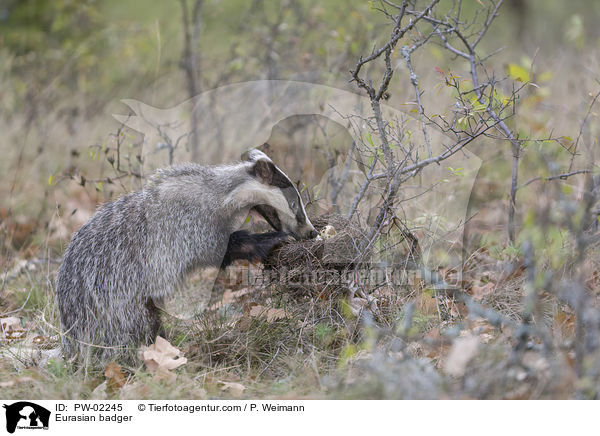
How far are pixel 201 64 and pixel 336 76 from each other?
2.68 metres

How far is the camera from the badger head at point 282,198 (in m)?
4.10

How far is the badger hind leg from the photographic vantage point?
13.6 feet

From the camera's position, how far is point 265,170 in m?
4.13

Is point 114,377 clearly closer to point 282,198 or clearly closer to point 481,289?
point 282,198

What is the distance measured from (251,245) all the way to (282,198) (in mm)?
409

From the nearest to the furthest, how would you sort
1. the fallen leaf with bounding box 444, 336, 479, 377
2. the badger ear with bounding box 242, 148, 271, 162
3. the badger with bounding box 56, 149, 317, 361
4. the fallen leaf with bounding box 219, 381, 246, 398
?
the fallen leaf with bounding box 444, 336, 479, 377 < the fallen leaf with bounding box 219, 381, 246, 398 < the badger with bounding box 56, 149, 317, 361 < the badger ear with bounding box 242, 148, 271, 162

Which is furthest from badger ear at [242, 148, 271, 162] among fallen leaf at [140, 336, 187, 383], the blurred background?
fallen leaf at [140, 336, 187, 383]

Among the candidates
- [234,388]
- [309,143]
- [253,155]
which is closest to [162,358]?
→ [234,388]

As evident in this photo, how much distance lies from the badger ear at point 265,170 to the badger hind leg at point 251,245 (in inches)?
15.4

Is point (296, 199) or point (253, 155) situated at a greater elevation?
point (253, 155)

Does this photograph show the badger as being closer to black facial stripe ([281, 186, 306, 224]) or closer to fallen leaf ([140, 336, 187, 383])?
black facial stripe ([281, 186, 306, 224])

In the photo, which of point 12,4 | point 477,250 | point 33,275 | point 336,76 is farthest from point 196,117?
point 12,4
